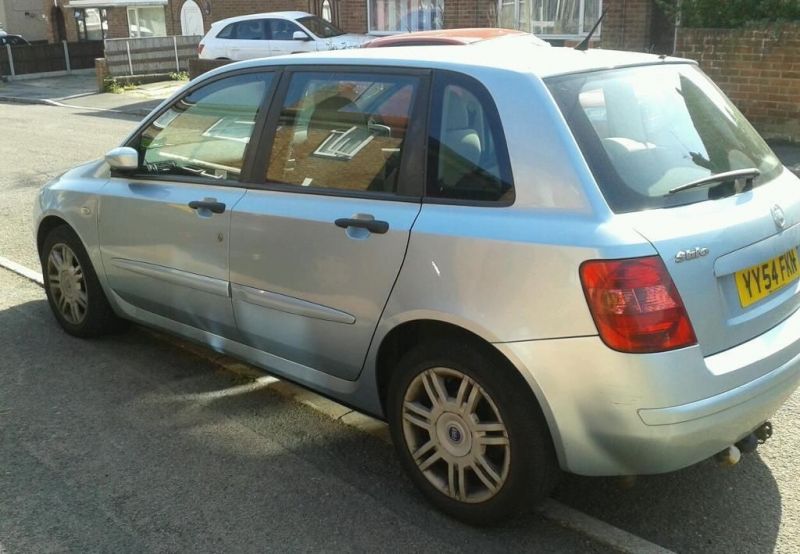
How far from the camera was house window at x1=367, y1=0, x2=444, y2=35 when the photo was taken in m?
20.3

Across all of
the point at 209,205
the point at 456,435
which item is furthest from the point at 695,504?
the point at 209,205

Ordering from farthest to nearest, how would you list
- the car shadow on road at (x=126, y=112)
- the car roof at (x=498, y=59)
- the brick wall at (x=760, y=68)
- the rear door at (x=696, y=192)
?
the car shadow on road at (x=126, y=112) < the brick wall at (x=760, y=68) < the car roof at (x=498, y=59) < the rear door at (x=696, y=192)

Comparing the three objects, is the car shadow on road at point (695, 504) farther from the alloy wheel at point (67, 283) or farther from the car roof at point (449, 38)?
the car roof at point (449, 38)

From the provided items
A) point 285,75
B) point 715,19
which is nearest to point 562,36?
point 715,19

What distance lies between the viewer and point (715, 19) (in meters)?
12.0

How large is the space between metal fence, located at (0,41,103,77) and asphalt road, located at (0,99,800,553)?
28.1m

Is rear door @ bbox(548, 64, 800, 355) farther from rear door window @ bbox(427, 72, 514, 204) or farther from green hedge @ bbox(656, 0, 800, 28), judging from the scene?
green hedge @ bbox(656, 0, 800, 28)

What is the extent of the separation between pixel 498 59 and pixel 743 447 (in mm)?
1712

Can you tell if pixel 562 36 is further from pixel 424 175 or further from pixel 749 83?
pixel 424 175

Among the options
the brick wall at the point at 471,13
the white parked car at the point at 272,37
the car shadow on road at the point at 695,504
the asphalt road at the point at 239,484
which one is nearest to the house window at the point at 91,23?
the white parked car at the point at 272,37

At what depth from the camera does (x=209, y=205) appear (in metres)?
3.91

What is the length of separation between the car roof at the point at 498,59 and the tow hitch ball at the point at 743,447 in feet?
4.87

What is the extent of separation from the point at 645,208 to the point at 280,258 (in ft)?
5.09

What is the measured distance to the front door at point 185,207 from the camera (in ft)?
12.9
